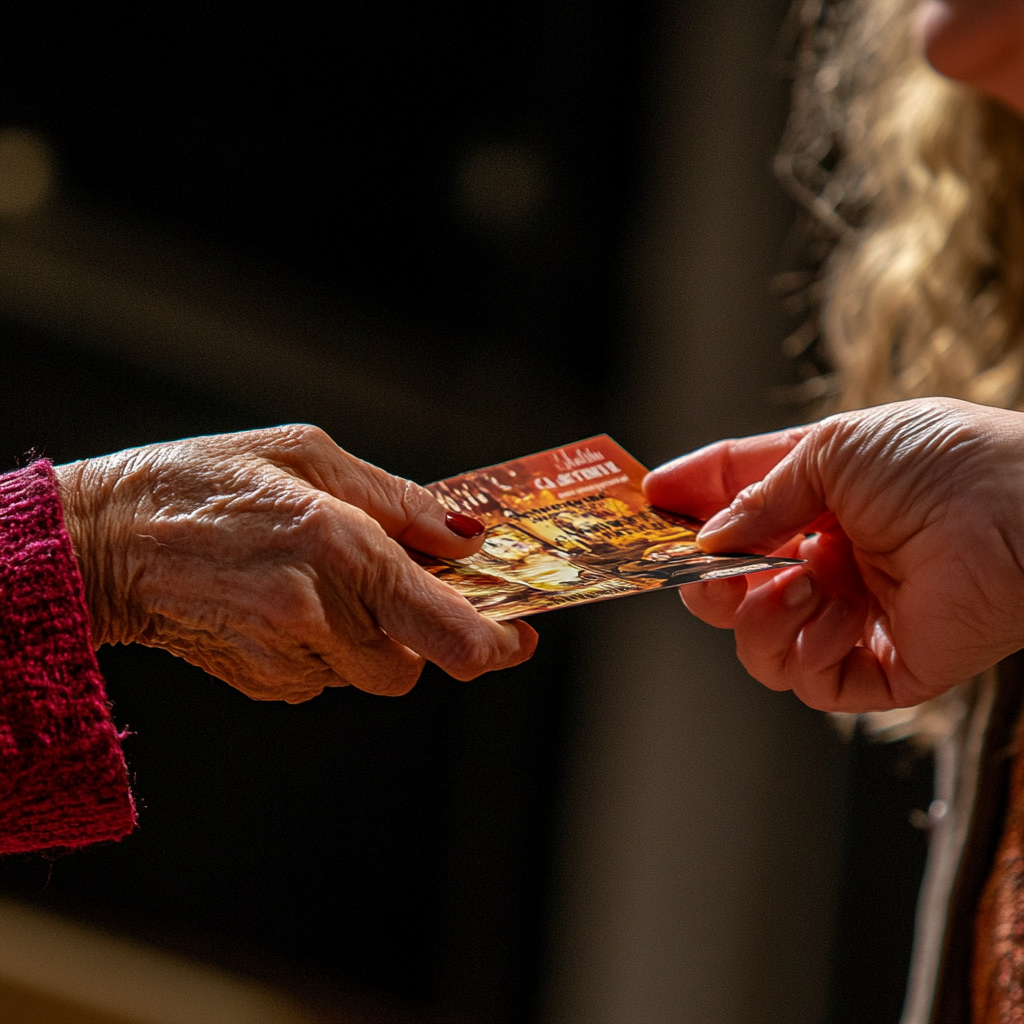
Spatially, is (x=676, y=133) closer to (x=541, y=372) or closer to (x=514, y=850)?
(x=541, y=372)

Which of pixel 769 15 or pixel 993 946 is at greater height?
pixel 769 15

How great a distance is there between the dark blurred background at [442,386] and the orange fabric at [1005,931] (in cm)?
99

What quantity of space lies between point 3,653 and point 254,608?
137 millimetres

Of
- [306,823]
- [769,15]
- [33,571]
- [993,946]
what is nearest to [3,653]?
[33,571]

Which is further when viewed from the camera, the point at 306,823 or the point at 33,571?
the point at 306,823

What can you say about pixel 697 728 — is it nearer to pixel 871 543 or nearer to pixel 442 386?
pixel 442 386

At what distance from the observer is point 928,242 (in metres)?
1.34

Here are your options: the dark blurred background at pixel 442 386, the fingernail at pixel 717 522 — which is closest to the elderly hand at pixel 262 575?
the fingernail at pixel 717 522

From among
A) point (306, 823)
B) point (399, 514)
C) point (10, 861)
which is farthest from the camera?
point (306, 823)

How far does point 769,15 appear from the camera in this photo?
206 cm

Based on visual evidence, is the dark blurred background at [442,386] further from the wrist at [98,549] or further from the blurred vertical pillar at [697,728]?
the wrist at [98,549]

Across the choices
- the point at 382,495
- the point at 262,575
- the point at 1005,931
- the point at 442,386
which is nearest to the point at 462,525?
the point at 382,495

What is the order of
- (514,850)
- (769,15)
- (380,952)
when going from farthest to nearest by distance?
1. (769,15)
2. (514,850)
3. (380,952)

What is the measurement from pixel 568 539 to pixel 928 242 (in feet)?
2.92
